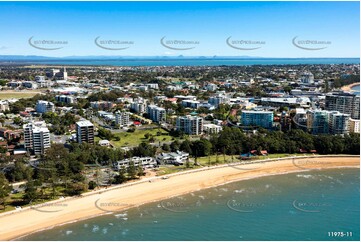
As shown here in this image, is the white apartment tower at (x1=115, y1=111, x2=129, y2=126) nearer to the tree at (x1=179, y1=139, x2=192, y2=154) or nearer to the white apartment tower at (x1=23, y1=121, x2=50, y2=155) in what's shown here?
the white apartment tower at (x1=23, y1=121, x2=50, y2=155)

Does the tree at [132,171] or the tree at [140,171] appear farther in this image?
the tree at [140,171]

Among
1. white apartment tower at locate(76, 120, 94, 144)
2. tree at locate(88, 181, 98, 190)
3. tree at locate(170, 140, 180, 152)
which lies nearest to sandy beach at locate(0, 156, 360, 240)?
tree at locate(88, 181, 98, 190)

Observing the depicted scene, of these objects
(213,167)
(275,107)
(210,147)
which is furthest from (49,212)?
(275,107)

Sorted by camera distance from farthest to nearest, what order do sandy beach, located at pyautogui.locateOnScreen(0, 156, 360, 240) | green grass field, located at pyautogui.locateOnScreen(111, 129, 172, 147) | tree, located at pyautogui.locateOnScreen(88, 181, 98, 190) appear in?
green grass field, located at pyautogui.locateOnScreen(111, 129, 172, 147), tree, located at pyautogui.locateOnScreen(88, 181, 98, 190), sandy beach, located at pyautogui.locateOnScreen(0, 156, 360, 240)

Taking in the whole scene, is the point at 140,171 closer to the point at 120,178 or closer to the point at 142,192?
the point at 120,178

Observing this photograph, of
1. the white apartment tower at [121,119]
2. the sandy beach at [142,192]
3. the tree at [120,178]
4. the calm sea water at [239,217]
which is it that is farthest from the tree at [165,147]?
the white apartment tower at [121,119]

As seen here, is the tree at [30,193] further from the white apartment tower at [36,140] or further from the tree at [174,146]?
the tree at [174,146]
